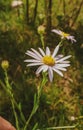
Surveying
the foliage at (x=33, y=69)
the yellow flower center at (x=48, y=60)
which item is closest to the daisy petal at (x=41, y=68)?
the yellow flower center at (x=48, y=60)

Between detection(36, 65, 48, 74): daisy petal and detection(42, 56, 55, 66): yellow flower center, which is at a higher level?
detection(42, 56, 55, 66): yellow flower center

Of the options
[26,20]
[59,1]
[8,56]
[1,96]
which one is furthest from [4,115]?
[59,1]

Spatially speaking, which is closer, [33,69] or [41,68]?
[41,68]

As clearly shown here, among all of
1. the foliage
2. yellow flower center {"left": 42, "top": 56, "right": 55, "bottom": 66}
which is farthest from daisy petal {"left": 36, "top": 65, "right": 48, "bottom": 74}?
the foliage

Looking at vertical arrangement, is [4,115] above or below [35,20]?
below

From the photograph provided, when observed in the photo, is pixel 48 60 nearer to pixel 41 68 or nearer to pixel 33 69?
pixel 41 68

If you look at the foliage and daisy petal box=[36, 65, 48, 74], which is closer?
daisy petal box=[36, 65, 48, 74]

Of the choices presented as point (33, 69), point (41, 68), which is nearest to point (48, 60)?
point (41, 68)

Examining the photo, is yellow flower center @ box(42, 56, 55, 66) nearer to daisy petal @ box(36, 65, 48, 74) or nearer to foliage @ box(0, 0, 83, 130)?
daisy petal @ box(36, 65, 48, 74)

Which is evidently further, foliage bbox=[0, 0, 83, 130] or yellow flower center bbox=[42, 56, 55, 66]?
foliage bbox=[0, 0, 83, 130]

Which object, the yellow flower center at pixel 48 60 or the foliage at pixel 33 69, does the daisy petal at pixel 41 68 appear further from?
the foliage at pixel 33 69

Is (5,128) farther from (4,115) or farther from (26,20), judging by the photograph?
(26,20)
